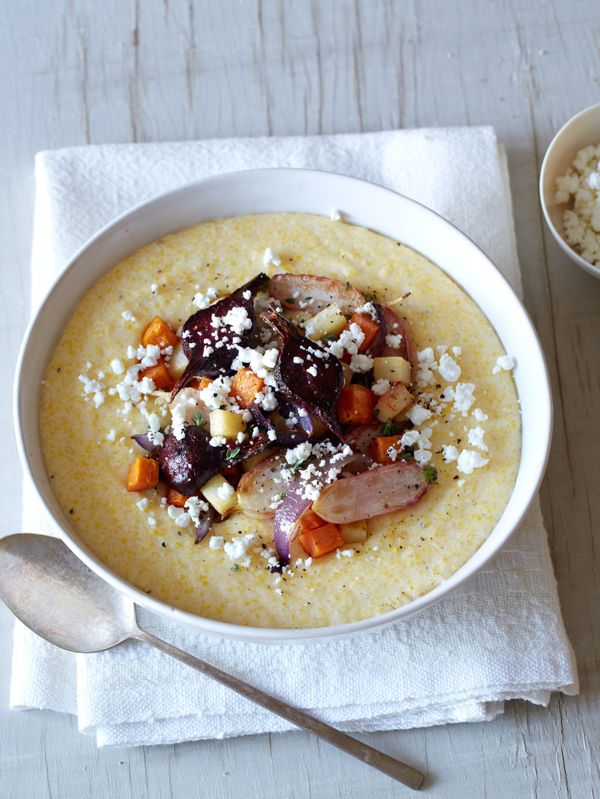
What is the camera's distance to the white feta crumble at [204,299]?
2945mm

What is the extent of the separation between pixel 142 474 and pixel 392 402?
791 millimetres

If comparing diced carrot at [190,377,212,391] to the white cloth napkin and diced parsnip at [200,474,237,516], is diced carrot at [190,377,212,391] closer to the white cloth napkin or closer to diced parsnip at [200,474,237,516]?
diced parsnip at [200,474,237,516]

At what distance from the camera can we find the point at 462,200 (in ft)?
11.4

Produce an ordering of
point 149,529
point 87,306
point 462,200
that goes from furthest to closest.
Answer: point 462,200 → point 87,306 → point 149,529

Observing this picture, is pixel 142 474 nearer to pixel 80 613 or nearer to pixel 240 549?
pixel 240 549

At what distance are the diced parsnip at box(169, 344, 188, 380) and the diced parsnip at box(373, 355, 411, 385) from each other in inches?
23.6

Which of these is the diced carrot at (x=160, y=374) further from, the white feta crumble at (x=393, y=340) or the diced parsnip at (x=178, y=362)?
the white feta crumble at (x=393, y=340)

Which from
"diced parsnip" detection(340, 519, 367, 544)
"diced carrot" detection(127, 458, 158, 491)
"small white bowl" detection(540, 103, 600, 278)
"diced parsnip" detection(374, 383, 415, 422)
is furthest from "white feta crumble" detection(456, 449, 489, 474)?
"small white bowl" detection(540, 103, 600, 278)

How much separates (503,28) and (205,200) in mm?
1640

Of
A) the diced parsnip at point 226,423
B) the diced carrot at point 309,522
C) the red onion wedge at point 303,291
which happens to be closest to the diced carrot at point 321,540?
the diced carrot at point 309,522

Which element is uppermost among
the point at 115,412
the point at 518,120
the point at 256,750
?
the point at 518,120

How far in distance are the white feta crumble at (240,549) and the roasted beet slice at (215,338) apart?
1.61 feet

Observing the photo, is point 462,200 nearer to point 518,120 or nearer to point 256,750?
point 518,120

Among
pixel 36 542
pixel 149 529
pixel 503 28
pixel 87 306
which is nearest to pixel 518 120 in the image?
pixel 503 28
